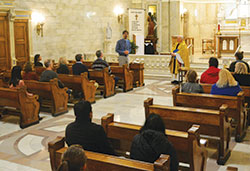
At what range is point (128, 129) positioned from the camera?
414 cm

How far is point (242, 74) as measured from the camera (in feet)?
22.0

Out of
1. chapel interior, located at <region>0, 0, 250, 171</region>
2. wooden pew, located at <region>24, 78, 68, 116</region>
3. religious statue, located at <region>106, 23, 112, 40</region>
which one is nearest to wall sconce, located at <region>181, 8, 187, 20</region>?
chapel interior, located at <region>0, 0, 250, 171</region>

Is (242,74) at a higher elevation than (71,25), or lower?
lower

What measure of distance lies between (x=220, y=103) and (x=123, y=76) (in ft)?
15.9

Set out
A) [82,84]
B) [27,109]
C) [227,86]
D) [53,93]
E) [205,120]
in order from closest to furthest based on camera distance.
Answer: [205,120], [227,86], [27,109], [53,93], [82,84]

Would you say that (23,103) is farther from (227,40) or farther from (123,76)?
(227,40)

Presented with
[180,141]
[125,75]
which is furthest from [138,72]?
[180,141]

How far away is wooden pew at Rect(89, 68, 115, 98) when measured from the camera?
9250 mm

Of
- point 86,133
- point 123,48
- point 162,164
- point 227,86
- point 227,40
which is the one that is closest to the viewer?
point 162,164

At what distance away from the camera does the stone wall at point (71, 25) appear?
12.9 metres

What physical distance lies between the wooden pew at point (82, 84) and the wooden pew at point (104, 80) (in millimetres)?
578

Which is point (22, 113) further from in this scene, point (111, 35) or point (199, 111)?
point (111, 35)

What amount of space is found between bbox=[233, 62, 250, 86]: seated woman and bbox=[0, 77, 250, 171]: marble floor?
3.45 feet

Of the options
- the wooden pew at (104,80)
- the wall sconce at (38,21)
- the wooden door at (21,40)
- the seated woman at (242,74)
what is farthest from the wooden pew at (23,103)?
the wall sconce at (38,21)
